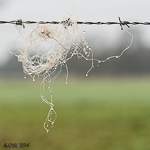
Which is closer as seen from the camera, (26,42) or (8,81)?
(26,42)

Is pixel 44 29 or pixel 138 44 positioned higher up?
pixel 138 44

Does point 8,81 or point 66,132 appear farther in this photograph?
point 8,81

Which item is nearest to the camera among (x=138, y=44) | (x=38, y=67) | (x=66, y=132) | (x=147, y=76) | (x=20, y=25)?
(x=20, y=25)

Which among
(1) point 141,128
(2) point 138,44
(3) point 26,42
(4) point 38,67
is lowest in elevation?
(1) point 141,128

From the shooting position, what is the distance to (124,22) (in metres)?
2.03

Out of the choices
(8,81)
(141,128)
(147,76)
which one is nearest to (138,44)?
(147,76)

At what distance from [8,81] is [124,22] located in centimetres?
4724

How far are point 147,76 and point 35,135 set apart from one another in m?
41.0

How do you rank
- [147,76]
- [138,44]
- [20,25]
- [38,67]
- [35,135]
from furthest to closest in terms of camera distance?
1. [147,76]
2. [138,44]
3. [35,135]
4. [38,67]
5. [20,25]

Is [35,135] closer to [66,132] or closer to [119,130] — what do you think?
[66,132]

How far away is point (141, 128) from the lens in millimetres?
8781
